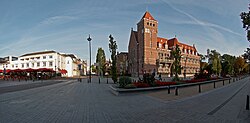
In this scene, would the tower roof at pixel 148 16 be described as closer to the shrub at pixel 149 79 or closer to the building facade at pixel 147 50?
the building facade at pixel 147 50

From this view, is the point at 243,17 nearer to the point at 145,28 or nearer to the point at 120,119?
the point at 120,119

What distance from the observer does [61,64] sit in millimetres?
76812

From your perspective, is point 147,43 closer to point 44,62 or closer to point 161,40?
point 161,40

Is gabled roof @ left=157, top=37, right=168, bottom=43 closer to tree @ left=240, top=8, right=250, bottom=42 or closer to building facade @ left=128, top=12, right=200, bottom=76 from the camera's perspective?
building facade @ left=128, top=12, right=200, bottom=76

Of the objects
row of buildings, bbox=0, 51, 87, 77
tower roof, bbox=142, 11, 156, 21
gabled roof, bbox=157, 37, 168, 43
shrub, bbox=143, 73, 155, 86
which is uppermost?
tower roof, bbox=142, 11, 156, 21

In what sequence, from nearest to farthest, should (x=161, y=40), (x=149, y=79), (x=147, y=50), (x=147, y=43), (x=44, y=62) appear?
(x=149, y=79) → (x=147, y=50) → (x=147, y=43) → (x=161, y=40) → (x=44, y=62)

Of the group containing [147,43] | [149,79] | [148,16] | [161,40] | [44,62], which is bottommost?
[149,79]

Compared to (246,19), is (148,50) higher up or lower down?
higher up

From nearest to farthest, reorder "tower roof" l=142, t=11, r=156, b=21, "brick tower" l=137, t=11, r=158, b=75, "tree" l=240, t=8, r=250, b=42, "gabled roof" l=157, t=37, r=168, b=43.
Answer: "tree" l=240, t=8, r=250, b=42 → "brick tower" l=137, t=11, r=158, b=75 → "tower roof" l=142, t=11, r=156, b=21 → "gabled roof" l=157, t=37, r=168, b=43

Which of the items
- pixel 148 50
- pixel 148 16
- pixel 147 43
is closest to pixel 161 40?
pixel 148 16

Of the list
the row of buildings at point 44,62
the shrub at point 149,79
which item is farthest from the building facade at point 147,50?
the shrub at point 149,79

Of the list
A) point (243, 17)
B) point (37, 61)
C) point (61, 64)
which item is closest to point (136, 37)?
point (61, 64)

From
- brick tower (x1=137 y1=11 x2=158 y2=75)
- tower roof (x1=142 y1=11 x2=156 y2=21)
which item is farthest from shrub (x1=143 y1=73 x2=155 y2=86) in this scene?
tower roof (x1=142 y1=11 x2=156 y2=21)

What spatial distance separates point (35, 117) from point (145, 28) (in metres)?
56.6
